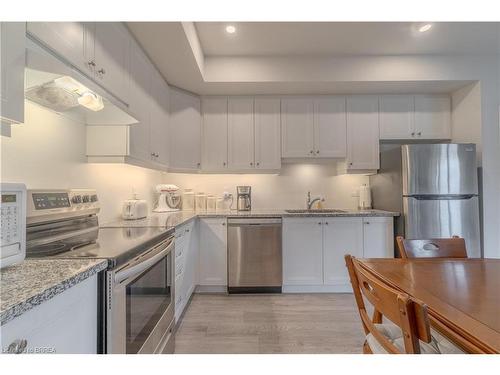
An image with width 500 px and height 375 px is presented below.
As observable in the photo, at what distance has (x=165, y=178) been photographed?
11.0 ft

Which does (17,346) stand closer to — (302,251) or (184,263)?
(184,263)

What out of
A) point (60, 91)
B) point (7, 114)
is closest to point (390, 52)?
point (60, 91)

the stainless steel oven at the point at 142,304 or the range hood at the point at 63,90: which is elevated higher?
the range hood at the point at 63,90

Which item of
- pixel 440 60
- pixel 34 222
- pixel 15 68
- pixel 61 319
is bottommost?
pixel 61 319

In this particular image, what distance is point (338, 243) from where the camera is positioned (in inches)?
109

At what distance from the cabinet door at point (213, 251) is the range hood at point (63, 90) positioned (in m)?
1.42

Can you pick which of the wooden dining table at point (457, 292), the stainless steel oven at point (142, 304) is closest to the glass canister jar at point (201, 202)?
the stainless steel oven at point (142, 304)

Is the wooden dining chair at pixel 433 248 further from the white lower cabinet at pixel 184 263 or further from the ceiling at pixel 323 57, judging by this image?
the ceiling at pixel 323 57

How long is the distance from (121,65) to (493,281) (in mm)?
2376

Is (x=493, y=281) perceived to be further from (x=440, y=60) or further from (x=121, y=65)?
(x=440, y=60)

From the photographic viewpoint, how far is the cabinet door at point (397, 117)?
306 cm

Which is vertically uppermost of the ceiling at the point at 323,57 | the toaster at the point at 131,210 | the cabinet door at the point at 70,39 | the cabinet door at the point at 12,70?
the ceiling at the point at 323,57

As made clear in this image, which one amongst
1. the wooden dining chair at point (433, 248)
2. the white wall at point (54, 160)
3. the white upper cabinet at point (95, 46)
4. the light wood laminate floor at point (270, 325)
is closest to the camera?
the white upper cabinet at point (95, 46)

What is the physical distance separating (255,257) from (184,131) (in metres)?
1.70
